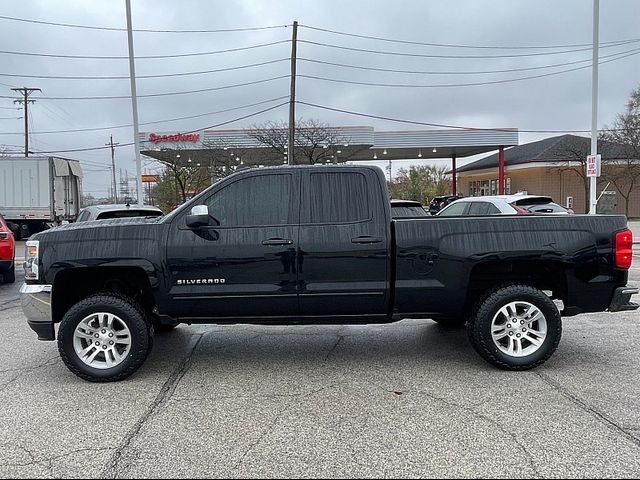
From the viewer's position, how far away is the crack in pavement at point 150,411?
325cm

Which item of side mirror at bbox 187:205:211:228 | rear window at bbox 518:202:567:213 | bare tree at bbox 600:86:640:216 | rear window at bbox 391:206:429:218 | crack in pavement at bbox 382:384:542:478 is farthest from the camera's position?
bare tree at bbox 600:86:640:216

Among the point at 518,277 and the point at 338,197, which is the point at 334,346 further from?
the point at 518,277

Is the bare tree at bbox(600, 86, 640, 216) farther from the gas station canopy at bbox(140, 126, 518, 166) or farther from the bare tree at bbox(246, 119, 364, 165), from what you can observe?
the bare tree at bbox(246, 119, 364, 165)

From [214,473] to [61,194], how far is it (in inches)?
881

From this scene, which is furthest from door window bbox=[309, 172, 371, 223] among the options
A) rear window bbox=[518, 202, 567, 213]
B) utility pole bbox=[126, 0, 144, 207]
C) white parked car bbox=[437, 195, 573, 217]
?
utility pole bbox=[126, 0, 144, 207]

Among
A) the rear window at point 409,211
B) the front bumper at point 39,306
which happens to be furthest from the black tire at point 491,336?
the front bumper at point 39,306

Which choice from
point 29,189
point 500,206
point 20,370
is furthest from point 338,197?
point 29,189

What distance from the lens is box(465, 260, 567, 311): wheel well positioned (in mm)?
5043

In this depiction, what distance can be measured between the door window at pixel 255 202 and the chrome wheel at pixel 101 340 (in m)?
1.38

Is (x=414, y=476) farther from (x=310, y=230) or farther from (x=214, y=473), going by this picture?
(x=310, y=230)

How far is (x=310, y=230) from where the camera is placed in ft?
16.1

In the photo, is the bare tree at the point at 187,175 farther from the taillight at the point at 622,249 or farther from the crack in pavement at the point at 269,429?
the taillight at the point at 622,249

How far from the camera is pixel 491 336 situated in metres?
4.90

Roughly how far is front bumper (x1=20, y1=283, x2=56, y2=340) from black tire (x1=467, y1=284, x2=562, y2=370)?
4.00 metres
